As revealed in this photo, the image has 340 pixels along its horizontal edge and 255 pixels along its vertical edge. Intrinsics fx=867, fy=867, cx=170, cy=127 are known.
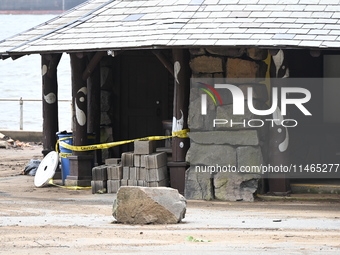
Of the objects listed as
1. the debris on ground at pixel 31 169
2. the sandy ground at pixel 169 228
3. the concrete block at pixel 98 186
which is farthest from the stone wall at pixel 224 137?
the debris on ground at pixel 31 169


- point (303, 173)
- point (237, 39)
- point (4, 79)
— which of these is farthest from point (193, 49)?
point (4, 79)

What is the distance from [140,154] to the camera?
13703 mm

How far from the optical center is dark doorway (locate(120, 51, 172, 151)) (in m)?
16.1

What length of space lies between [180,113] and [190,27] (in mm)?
1352

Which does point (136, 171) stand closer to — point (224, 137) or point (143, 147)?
point (143, 147)

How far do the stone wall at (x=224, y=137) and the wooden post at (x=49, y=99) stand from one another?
3426 mm

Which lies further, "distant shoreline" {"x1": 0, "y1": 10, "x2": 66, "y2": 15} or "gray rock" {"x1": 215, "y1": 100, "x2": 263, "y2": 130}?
"distant shoreline" {"x1": 0, "y1": 10, "x2": 66, "y2": 15}

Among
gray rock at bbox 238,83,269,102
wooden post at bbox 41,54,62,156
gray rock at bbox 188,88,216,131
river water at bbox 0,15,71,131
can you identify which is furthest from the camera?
river water at bbox 0,15,71,131

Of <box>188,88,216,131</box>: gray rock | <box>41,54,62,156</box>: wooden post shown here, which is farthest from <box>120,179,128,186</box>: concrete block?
<box>41,54,62,156</box>: wooden post

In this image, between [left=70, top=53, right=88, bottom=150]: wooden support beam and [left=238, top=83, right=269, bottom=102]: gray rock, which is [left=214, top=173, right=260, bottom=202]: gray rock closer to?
[left=238, top=83, right=269, bottom=102]: gray rock

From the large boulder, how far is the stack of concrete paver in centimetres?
312

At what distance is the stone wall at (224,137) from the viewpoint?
43.0 ft

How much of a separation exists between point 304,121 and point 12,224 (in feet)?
20.6

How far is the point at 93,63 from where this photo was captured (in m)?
14.2
